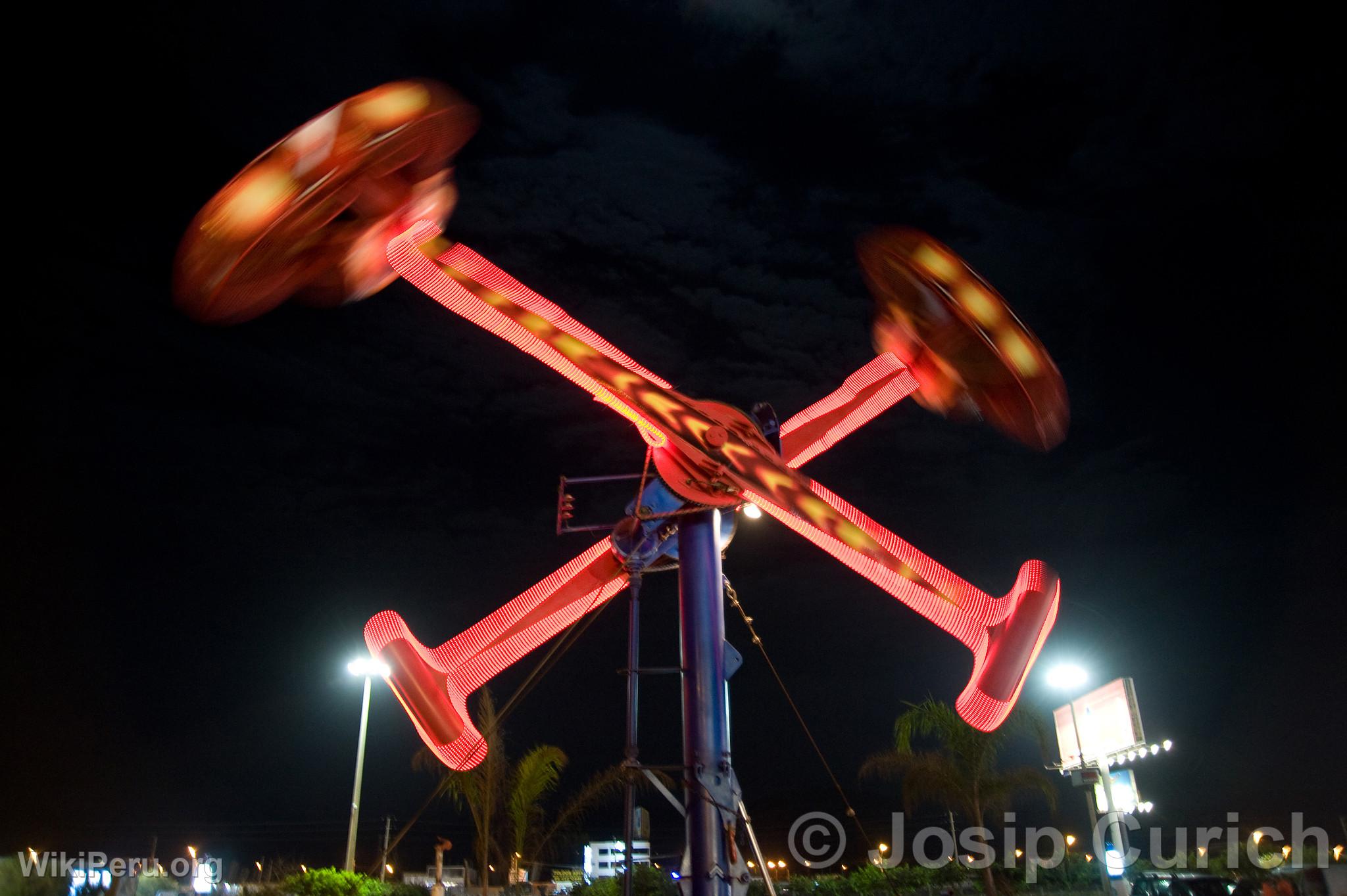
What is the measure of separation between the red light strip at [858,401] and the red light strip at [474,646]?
303 centimetres

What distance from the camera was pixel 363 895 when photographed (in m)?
16.3

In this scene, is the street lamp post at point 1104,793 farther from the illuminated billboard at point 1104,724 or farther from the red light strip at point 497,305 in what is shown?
the red light strip at point 497,305

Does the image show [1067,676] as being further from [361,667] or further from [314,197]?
[314,197]

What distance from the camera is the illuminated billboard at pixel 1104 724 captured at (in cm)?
2212

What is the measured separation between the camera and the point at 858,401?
1216 cm

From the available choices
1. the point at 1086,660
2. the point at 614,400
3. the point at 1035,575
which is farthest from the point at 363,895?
the point at 1086,660

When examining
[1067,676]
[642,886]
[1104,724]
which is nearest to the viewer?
[642,886]

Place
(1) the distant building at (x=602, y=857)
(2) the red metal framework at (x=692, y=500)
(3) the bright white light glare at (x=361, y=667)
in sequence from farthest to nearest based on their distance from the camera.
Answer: (1) the distant building at (x=602, y=857), (3) the bright white light glare at (x=361, y=667), (2) the red metal framework at (x=692, y=500)

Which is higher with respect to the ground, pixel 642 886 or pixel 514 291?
pixel 514 291

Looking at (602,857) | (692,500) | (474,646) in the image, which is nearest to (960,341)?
(692,500)

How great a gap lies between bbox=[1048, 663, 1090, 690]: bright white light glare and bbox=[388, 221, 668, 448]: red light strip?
1458 cm

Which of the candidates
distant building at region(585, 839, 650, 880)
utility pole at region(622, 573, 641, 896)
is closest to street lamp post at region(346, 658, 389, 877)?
distant building at region(585, 839, 650, 880)

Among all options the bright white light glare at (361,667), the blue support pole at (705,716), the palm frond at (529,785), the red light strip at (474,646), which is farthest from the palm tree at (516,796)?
the blue support pole at (705,716)

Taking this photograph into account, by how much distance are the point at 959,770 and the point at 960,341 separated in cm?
1343
